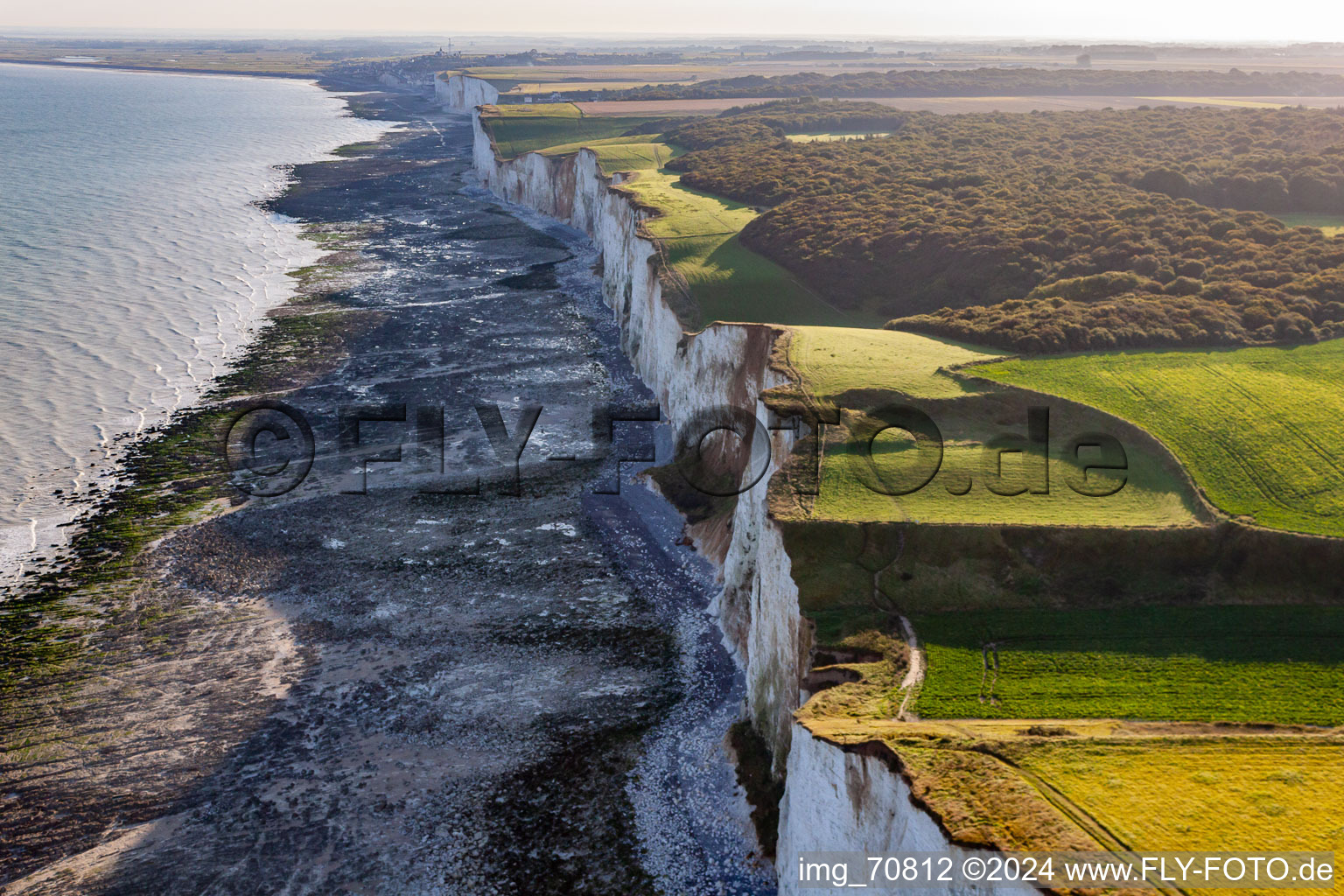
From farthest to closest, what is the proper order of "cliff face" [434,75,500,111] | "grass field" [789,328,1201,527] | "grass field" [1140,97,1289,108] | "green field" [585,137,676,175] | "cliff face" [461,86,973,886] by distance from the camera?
1. "cliff face" [434,75,500,111]
2. "grass field" [1140,97,1289,108]
3. "green field" [585,137,676,175]
4. "grass field" [789,328,1201,527]
5. "cliff face" [461,86,973,886]

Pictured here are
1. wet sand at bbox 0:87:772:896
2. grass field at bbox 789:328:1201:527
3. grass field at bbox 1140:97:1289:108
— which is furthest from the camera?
grass field at bbox 1140:97:1289:108

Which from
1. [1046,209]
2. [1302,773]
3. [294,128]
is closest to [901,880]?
[1302,773]

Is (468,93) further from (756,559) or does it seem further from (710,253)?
(756,559)

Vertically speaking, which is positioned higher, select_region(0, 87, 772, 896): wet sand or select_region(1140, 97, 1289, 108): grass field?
select_region(1140, 97, 1289, 108): grass field

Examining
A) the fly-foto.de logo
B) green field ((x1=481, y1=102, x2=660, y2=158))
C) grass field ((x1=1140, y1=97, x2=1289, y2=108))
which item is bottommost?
the fly-foto.de logo

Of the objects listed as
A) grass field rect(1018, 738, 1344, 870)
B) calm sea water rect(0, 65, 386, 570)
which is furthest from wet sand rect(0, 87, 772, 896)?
calm sea water rect(0, 65, 386, 570)

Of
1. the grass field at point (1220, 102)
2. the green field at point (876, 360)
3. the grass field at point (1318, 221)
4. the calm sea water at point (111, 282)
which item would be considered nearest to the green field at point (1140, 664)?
the green field at point (876, 360)

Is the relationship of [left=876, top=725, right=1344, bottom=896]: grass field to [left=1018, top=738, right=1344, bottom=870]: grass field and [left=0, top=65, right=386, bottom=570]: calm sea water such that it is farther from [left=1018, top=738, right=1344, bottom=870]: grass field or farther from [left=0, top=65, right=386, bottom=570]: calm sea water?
→ [left=0, top=65, right=386, bottom=570]: calm sea water
